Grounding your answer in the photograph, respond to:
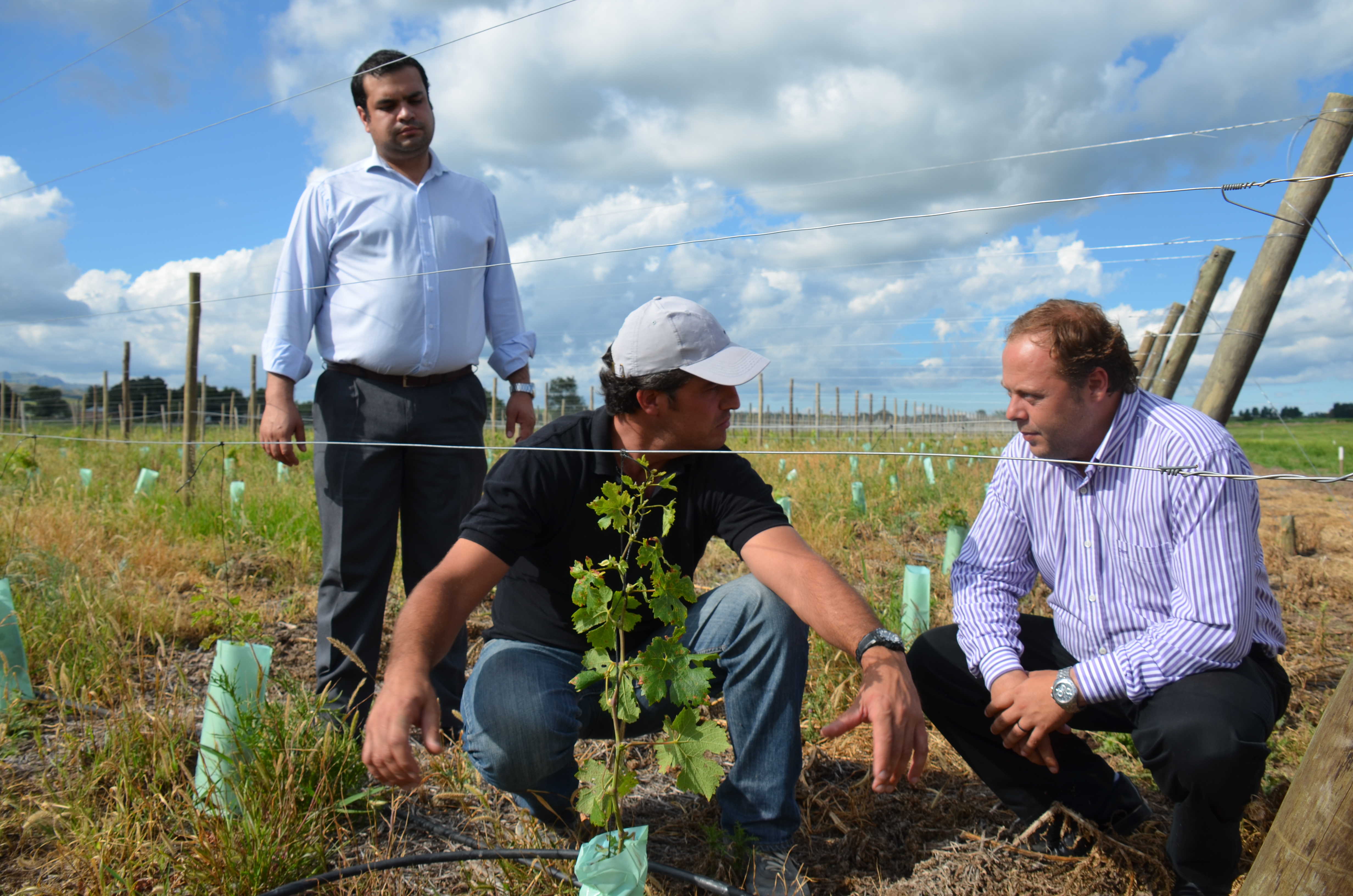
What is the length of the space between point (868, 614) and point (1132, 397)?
837 millimetres

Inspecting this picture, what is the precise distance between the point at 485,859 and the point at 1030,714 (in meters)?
1.12

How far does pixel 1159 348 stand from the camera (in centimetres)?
655

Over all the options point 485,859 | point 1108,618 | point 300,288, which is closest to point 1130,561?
point 1108,618

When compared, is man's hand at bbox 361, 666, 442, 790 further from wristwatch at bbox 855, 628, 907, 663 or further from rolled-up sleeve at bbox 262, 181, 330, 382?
rolled-up sleeve at bbox 262, 181, 330, 382

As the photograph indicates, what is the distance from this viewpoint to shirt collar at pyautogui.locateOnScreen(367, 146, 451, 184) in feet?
7.65

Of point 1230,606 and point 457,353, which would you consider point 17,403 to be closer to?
point 457,353

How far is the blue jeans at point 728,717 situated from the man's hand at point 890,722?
28cm

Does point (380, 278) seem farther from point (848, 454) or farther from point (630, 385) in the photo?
point (848, 454)

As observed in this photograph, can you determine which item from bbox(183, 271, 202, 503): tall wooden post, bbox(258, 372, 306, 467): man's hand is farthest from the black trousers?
bbox(183, 271, 202, 503): tall wooden post

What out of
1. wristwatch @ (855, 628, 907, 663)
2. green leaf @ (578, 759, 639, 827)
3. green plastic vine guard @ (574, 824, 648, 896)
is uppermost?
wristwatch @ (855, 628, 907, 663)

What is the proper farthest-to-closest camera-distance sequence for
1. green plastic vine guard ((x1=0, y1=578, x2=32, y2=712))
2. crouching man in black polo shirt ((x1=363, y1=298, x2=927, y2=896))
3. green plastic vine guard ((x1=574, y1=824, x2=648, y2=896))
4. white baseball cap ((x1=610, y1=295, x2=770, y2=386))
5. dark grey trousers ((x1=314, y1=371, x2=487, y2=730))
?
dark grey trousers ((x1=314, y1=371, x2=487, y2=730))
green plastic vine guard ((x1=0, y1=578, x2=32, y2=712))
white baseball cap ((x1=610, y1=295, x2=770, y2=386))
crouching man in black polo shirt ((x1=363, y1=298, x2=927, y2=896))
green plastic vine guard ((x1=574, y1=824, x2=648, y2=896))

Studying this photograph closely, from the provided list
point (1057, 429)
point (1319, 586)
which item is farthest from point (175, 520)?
point (1319, 586)

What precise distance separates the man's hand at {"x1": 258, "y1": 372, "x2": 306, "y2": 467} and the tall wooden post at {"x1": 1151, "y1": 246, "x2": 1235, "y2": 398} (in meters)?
4.22

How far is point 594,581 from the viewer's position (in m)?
1.20
